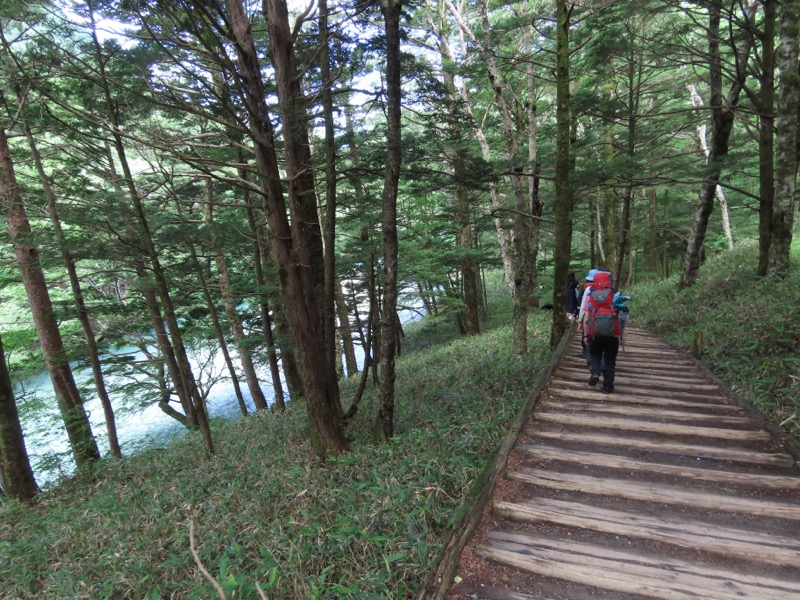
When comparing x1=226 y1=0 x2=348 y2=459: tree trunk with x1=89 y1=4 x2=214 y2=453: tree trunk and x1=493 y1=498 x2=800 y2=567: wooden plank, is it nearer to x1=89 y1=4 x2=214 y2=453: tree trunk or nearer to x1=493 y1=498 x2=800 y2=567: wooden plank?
x1=89 y1=4 x2=214 y2=453: tree trunk

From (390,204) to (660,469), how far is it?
450 centimetres

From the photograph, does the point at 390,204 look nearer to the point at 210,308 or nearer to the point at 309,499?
the point at 309,499

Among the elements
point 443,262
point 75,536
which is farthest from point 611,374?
point 443,262

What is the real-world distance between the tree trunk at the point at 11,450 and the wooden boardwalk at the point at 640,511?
9.22 meters

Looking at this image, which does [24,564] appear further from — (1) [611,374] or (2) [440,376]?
(1) [611,374]

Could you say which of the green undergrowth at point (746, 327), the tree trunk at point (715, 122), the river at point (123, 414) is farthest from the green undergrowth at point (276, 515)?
the tree trunk at point (715, 122)

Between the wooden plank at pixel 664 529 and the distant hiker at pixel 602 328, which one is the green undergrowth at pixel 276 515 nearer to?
the wooden plank at pixel 664 529

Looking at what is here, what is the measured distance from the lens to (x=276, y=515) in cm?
450

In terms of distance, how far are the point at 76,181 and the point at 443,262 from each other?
11780mm

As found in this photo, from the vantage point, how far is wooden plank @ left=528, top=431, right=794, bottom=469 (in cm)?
351

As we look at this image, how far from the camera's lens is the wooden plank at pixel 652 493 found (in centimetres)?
295

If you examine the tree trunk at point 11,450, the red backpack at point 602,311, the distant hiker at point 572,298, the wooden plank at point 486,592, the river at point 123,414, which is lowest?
the river at point 123,414

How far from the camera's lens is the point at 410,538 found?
3.34m

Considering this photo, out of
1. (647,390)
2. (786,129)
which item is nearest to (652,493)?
(647,390)
